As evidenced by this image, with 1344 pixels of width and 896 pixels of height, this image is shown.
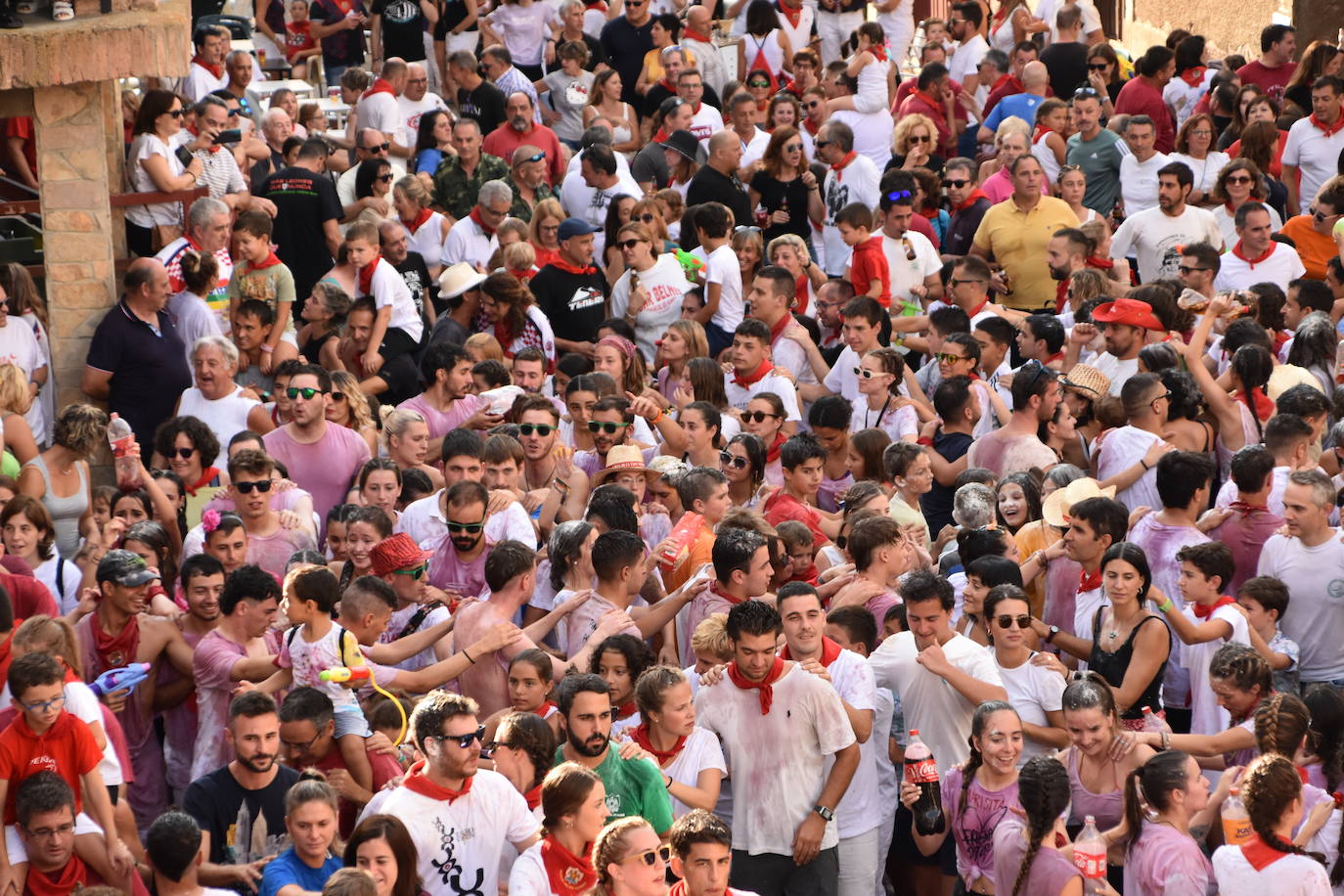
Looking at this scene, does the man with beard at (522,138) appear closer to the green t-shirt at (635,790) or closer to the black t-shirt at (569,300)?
the black t-shirt at (569,300)

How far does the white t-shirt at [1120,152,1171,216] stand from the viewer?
13539 mm

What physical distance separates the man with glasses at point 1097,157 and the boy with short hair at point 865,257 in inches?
107

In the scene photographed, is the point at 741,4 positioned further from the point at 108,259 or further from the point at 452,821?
the point at 452,821

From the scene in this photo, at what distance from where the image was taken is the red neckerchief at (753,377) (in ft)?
33.9

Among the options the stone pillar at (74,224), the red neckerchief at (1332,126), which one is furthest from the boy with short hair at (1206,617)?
the red neckerchief at (1332,126)

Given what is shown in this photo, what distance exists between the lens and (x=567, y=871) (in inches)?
239

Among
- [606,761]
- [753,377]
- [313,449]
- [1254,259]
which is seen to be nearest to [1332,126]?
[1254,259]

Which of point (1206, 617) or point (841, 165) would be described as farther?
point (841, 165)

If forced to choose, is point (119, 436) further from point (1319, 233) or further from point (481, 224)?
point (1319, 233)

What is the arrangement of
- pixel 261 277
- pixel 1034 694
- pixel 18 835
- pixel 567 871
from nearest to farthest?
1. pixel 567 871
2. pixel 18 835
3. pixel 1034 694
4. pixel 261 277

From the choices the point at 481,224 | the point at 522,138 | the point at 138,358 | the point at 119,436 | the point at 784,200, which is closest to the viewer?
the point at 119,436

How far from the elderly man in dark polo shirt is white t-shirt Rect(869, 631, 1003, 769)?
451 centimetres

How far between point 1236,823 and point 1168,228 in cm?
656

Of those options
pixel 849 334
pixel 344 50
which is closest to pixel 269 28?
pixel 344 50
